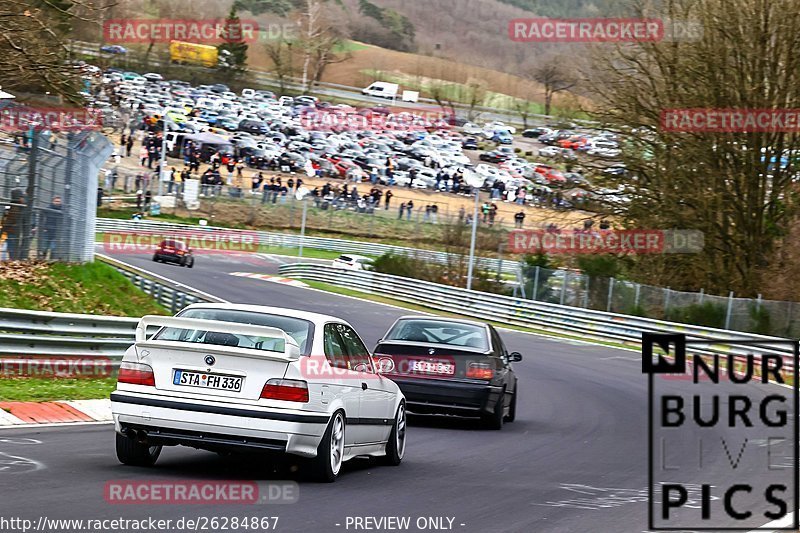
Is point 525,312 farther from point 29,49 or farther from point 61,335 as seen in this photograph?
point 61,335

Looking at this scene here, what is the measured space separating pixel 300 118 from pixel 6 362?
259 ft

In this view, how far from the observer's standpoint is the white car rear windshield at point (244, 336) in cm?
882

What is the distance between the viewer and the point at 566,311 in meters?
39.9

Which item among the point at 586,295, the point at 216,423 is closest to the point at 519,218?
the point at 586,295

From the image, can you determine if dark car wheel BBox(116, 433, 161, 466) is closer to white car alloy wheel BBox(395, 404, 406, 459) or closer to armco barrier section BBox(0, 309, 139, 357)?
white car alloy wheel BBox(395, 404, 406, 459)

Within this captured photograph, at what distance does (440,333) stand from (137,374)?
22.7 ft

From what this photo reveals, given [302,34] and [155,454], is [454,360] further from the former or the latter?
[302,34]

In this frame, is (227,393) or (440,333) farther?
(440,333)

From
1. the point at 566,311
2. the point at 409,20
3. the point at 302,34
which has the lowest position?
the point at 566,311

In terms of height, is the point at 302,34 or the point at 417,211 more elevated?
the point at 302,34

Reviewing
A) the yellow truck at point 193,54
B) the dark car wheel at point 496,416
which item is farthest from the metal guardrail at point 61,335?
the yellow truck at point 193,54

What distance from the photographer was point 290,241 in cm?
6625

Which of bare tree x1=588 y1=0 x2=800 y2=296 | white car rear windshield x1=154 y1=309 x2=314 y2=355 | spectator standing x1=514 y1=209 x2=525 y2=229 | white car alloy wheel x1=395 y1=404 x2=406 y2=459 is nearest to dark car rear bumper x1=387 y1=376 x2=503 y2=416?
white car alloy wheel x1=395 y1=404 x2=406 y2=459

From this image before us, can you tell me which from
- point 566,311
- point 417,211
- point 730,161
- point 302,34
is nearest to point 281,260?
point 417,211
